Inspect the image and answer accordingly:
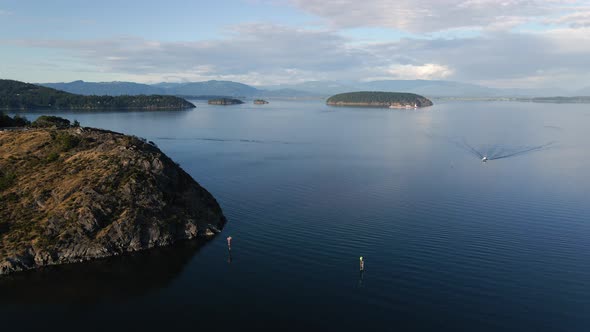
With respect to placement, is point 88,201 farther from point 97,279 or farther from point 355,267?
point 355,267

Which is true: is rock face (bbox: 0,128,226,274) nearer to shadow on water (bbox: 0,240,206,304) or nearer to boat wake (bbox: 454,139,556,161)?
shadow on water (bbox: 0,240,206,304)

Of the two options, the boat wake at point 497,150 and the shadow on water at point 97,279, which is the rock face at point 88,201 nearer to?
the shadow on water at point 97,279

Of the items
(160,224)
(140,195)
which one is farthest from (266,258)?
(140,195)

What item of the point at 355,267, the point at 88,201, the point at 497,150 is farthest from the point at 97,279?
the point at 497,150

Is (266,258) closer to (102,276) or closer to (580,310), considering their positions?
(102,276)

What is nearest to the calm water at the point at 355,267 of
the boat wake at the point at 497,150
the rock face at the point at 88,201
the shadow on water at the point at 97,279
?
the shadow on water at the point at 97,279
